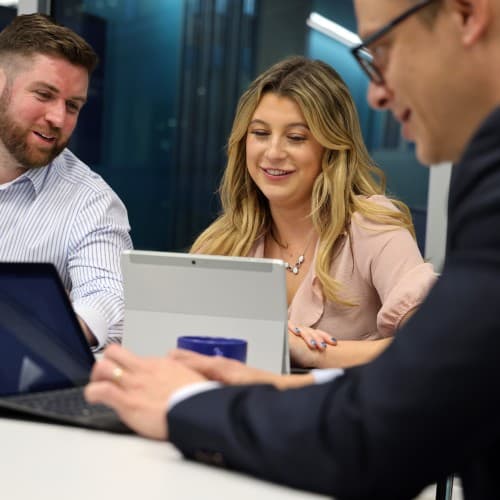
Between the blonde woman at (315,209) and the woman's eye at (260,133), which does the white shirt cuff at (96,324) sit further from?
the woman's eye at (260,133)

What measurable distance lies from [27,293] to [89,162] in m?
3.31

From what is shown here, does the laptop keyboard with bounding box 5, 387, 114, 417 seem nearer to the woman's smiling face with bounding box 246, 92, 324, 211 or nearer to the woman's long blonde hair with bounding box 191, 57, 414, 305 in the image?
the woman's long blonde hair with bounding box 191, 57, 414, 305

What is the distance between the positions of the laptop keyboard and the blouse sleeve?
1.12 metres

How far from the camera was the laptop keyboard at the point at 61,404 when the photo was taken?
1.31 metres

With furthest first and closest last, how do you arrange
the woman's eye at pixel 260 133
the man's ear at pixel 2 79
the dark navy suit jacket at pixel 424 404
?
the man's ear at pixel 2 79, the woman's eye at pixel 260 133, the dark navy suit jacket at pixel 424 404

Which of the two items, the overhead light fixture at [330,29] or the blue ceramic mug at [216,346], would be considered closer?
the blue ceramic mug at [216,346]

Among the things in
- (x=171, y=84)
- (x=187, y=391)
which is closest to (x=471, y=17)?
(x=187, y=391)

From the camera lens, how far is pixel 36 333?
1.43 metres

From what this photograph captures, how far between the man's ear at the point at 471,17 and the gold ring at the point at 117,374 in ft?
2.00

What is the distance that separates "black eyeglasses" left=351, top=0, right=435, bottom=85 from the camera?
99cm

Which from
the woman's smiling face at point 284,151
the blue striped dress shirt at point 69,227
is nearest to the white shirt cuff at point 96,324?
the blue striped dress shirt at point 69,227

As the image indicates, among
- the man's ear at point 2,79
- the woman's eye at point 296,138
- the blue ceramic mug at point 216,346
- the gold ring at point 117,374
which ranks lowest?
the blue ceramic mug at point 216,346

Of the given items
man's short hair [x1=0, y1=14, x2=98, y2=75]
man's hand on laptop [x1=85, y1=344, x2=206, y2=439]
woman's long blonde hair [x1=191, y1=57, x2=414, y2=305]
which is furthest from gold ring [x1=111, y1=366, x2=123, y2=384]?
man's short hair [x1=0, y1=14, x2=98, y2=75]

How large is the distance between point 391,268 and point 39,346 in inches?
49.5
